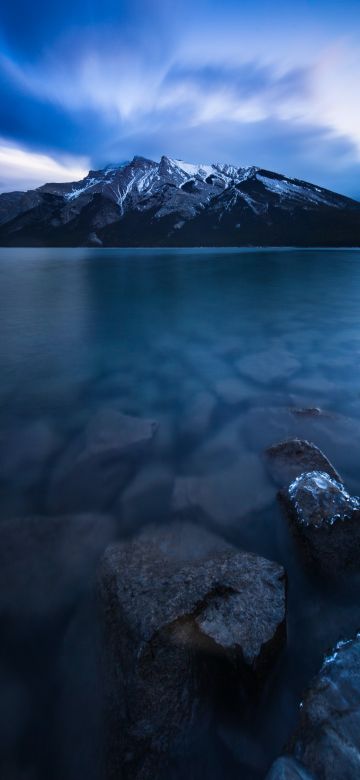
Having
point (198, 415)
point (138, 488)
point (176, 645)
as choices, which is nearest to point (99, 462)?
point (138, 488)

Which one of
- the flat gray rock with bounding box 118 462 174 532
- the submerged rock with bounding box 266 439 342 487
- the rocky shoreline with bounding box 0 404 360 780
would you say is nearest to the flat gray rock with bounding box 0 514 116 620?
the rocky shoreline with bounding box 0 404 360 780

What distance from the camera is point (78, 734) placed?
2.81 m

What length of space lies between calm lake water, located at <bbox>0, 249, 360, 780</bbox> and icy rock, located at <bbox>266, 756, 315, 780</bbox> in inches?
27.4

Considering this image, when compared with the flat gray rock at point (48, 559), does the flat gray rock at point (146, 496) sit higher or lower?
higher

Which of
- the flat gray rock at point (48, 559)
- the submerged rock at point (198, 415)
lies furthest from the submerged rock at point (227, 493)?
the submerged rock at point (198, 415)

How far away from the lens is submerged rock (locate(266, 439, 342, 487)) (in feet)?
16.5

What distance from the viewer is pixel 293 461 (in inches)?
208

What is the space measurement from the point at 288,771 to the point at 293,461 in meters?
3.57

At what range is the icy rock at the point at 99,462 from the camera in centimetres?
497

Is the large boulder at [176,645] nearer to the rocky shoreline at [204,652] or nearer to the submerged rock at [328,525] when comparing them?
the rocky shoreline at [204,652]

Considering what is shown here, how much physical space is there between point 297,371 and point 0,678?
28.3 ft

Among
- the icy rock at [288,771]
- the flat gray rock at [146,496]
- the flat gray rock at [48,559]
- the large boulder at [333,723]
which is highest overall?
the large boulder at [333,723]

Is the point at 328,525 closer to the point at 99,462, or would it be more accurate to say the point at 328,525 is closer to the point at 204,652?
the point at 204,652

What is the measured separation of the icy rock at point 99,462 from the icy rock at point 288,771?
320cm
